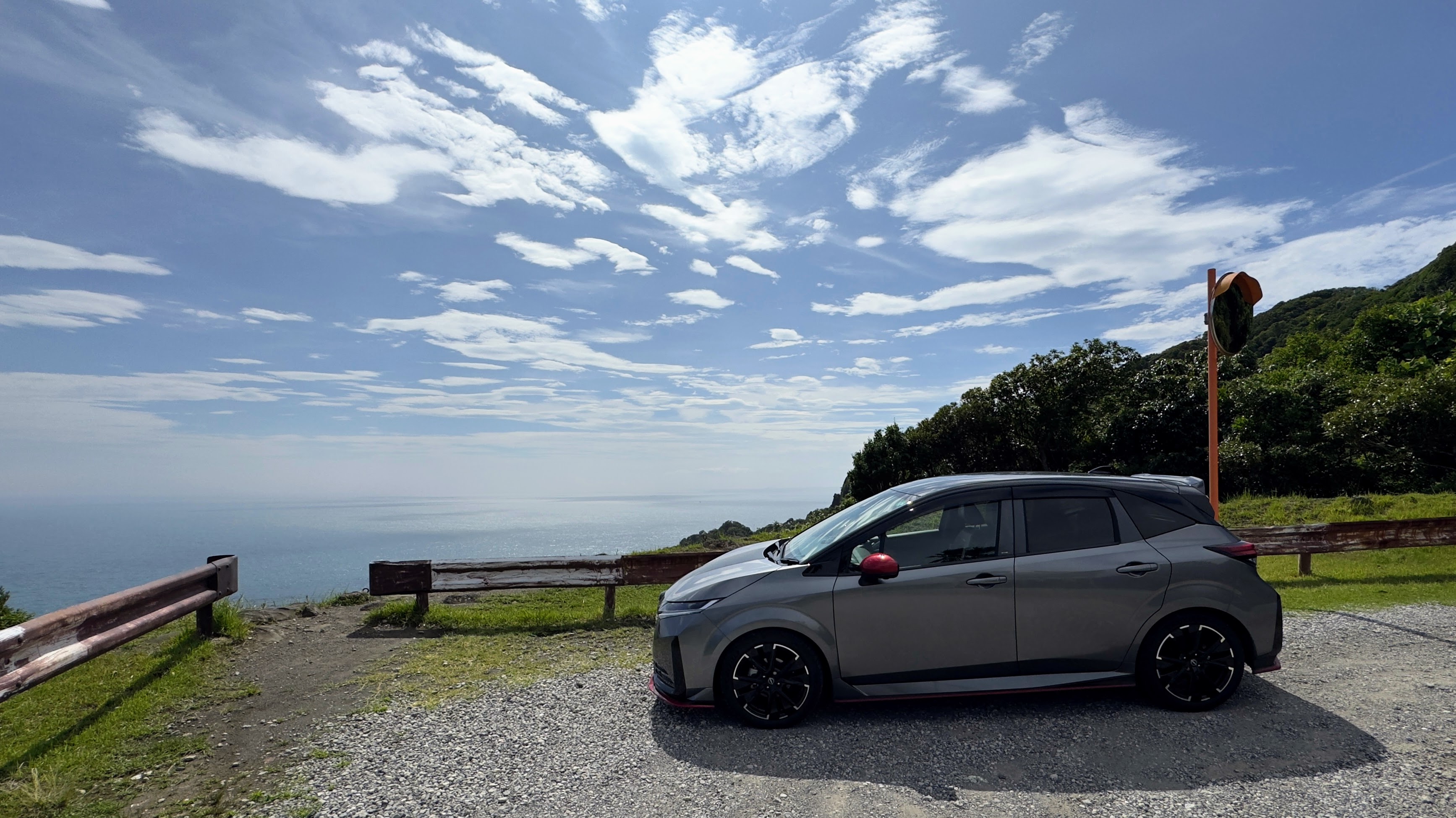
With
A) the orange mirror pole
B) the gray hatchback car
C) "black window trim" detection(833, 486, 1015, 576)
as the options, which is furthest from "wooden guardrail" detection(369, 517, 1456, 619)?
the orange mirror pole

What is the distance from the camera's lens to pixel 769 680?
4.96 meters

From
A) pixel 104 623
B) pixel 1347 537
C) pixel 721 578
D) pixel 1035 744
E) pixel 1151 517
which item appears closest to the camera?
pixel 1035 744

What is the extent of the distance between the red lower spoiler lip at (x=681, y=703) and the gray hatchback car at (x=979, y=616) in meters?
0.02

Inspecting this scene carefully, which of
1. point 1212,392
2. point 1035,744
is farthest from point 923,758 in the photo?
point 1212,392

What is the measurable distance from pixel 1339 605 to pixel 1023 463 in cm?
3215

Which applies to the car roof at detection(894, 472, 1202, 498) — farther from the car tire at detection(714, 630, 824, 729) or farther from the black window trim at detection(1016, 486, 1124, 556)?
the car tire at detection(714, 630, 824, 729)

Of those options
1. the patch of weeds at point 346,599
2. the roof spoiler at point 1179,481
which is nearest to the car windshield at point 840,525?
the roof spoiler at point 1179,481

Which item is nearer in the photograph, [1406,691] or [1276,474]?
[1406,691]

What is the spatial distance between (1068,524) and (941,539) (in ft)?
3.15

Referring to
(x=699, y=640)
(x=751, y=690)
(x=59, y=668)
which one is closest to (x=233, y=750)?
(x=59, y=668)

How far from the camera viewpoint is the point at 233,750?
187 inches

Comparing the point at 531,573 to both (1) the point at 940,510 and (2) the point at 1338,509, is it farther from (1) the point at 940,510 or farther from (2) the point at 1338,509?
(2) the point at 1338,509

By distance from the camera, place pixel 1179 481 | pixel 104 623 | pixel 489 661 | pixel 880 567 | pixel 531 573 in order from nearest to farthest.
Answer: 1. pixel 880 567
2. pixel 1179 481
3. pixel 104 623
4. pixel 489 661
5. pixel 531 573

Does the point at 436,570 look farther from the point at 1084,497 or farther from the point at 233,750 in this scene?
the point at 1084,497
